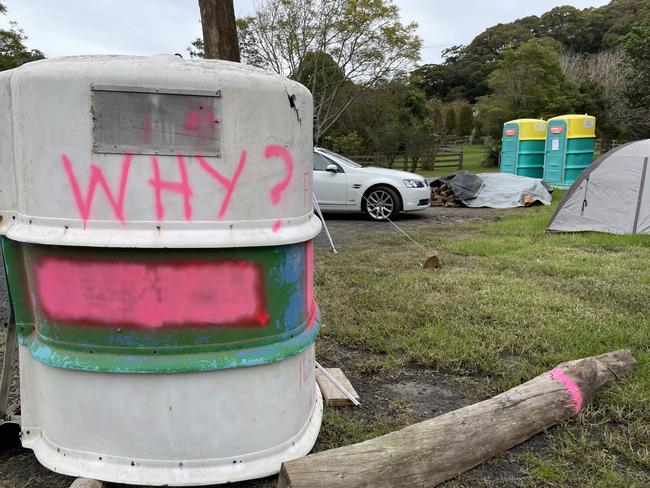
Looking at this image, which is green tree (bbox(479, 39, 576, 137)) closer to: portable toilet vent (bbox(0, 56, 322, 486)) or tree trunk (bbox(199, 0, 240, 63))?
tree trunk (bbox(199, 0, 240, 63))

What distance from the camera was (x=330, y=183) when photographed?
10469mm

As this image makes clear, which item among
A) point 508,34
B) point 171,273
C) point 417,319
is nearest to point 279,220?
point 171,273

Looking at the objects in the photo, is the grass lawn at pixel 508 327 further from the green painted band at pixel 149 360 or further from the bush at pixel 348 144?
the bush at pixel 348 144

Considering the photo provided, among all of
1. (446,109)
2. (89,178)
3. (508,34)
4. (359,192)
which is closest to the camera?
(89,178)

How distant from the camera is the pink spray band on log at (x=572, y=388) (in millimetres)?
2838

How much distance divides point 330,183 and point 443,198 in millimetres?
3982

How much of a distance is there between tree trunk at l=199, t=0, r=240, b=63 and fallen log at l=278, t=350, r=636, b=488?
13.3ft

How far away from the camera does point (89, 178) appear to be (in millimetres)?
1957

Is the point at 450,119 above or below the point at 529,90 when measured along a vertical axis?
below

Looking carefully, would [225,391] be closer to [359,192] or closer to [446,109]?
[359,192]

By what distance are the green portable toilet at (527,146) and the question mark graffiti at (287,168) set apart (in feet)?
52.8

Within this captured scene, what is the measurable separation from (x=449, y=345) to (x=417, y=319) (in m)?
0.58

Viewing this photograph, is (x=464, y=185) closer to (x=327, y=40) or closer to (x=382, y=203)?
(x=382, y=203)

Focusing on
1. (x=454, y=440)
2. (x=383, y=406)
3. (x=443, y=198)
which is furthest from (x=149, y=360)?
(x=443, y=198)
